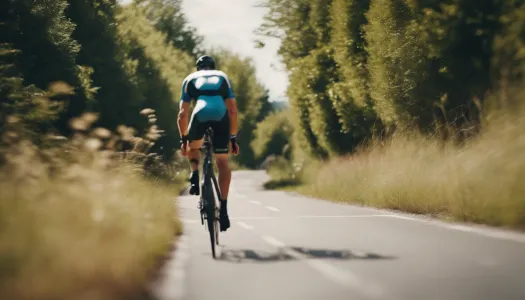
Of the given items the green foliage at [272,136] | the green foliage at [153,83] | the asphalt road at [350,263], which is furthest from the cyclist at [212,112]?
Result: the green foliage at [272,136]

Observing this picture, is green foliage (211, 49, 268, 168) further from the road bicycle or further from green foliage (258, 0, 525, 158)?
the road bicycle

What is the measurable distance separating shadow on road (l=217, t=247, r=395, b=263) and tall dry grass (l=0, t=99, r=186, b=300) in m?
0.87

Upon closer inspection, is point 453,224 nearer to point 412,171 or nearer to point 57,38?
point 412,171

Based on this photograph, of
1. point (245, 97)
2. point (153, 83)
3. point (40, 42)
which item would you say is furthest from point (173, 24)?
point (40, 42)

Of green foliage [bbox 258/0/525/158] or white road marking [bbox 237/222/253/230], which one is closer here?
white road marking [bbox 237/222/253/230]

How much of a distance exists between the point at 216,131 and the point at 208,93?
0.47 metres

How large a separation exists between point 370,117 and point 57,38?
9191mm

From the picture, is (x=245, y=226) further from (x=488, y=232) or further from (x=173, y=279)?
(x=173, y=279)

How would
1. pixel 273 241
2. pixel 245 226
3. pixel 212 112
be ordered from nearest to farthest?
pixel 212 112 < pixel 273 241 < pixel 245 226

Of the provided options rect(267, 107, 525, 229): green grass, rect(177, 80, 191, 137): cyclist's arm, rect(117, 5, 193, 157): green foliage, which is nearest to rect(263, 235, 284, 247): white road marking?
rect(177, 80, 191, 137): cyclist's arm

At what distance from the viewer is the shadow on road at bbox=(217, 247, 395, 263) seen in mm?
8812

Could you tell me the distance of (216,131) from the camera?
382 inches

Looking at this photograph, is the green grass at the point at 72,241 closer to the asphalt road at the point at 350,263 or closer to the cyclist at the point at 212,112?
the asphalt road at the point at 350,263

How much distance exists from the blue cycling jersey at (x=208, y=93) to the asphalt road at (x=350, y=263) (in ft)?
5.49
